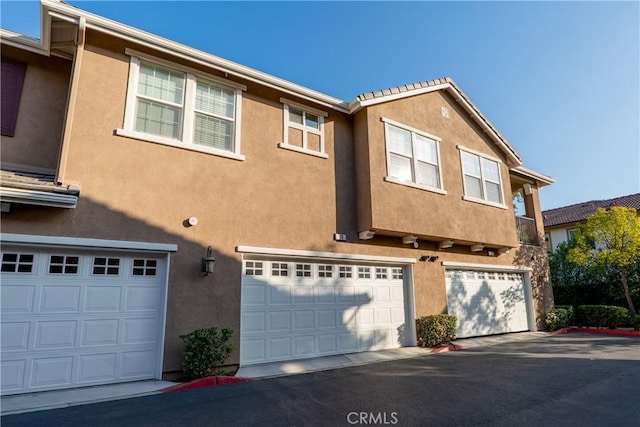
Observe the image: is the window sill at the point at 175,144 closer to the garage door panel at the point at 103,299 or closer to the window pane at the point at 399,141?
the garage door panel at the point at 103,299

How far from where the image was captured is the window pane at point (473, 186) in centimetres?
1222

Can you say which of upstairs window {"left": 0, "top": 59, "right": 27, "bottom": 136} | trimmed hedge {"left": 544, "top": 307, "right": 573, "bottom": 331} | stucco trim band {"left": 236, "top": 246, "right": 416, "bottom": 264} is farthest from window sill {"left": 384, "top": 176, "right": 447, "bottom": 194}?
upstairs window {"left": 0, "top": 59, "right": 27, "bottom": 136}

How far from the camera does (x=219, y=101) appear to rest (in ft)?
28.6

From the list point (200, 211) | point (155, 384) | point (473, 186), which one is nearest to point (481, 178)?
point (473, 186)

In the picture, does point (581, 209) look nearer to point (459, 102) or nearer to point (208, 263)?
point (459, 102)

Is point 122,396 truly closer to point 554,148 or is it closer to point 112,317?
point 112,317

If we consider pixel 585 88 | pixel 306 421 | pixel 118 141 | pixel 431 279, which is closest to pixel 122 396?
pixel 306 421

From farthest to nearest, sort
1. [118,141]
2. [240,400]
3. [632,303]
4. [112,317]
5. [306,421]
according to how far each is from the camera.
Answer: [632,303]
[118,141]
[112,317]
[240,400]
[306,421]

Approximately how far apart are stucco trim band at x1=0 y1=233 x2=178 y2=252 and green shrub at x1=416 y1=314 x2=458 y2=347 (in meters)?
7.06

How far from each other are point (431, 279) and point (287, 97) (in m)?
6.84

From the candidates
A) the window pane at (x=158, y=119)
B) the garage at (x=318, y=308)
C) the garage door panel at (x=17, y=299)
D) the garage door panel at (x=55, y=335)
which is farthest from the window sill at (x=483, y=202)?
the garage door panel at (x=17, y=299)

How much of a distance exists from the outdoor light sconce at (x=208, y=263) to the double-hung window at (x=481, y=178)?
836cm

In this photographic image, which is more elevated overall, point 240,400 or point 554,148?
point 554,148

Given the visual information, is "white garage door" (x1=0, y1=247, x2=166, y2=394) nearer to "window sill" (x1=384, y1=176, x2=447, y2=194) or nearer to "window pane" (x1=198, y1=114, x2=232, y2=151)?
"window pane" (x1=198, y1=114, x2=232, y2=151)
